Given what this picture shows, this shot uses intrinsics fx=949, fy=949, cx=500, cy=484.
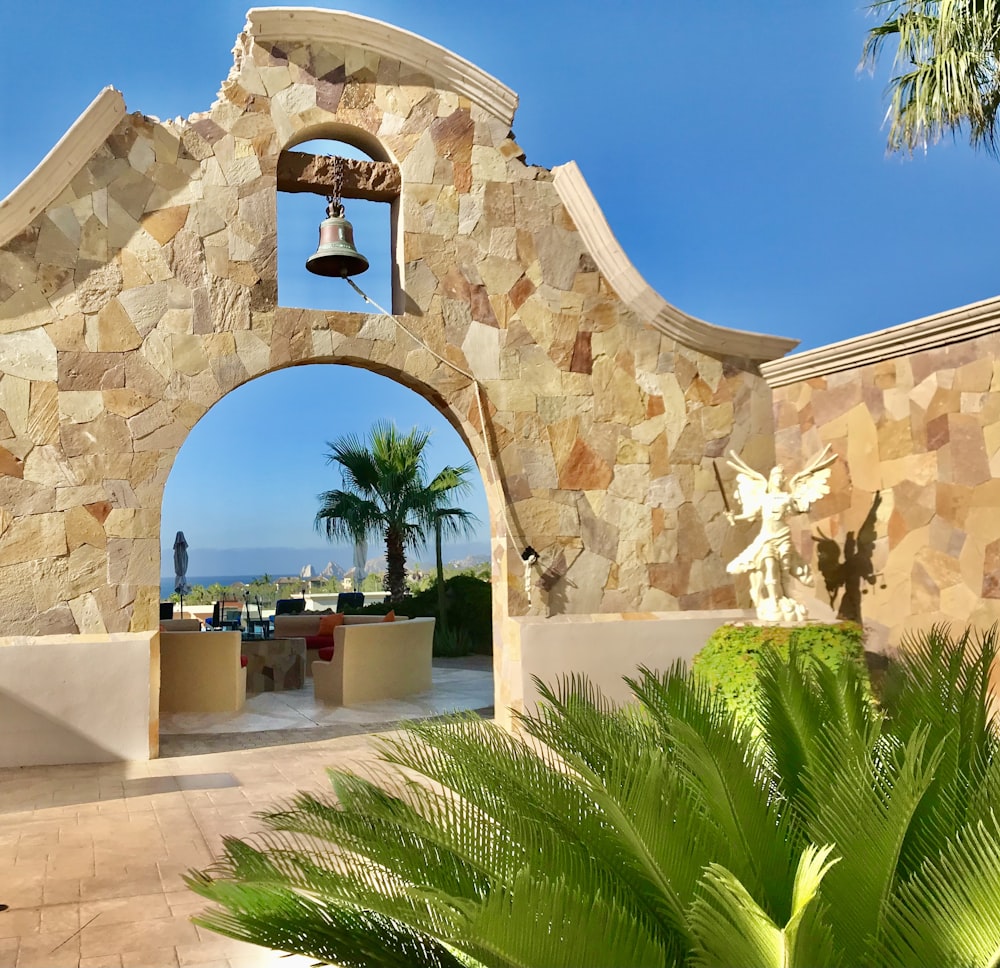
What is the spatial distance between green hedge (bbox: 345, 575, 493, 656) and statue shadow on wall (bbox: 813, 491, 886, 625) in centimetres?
786

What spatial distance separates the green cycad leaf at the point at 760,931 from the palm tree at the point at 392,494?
15.4 m

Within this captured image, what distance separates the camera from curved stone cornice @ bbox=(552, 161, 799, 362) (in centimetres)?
846

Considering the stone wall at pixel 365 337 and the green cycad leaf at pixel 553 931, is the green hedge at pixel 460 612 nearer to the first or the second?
the stone wall at pixel 365 337

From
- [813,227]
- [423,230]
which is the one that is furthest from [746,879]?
[813,227]

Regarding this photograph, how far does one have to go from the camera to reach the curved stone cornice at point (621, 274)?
846cm

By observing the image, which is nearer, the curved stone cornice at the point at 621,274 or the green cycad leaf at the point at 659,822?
the green cycad leaf at the point at 659,822

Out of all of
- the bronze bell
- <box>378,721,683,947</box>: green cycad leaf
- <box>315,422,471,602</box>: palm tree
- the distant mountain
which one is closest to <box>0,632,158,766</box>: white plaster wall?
the distant mountain

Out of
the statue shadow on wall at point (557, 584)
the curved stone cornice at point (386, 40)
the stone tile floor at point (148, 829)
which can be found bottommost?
the stone tile floor at point (148, 829)

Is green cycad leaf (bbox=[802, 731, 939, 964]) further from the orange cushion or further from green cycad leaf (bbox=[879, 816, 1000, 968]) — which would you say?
the orange cushion

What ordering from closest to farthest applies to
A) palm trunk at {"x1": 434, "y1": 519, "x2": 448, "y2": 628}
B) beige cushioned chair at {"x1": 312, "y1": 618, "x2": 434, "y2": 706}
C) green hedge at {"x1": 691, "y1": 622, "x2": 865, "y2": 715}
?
green hedge at {"x1": 691, "y1": 622, "x2": 865, "y2": 715}
beige cushioned chair at {"x1": 312, "y1": 618, "x2": 434, "y2": 706}
palm trunk at {"x1": 434, "y1": 519, "x2": 448, "y2": 628}

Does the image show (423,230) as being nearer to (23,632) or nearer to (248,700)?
(23,632)

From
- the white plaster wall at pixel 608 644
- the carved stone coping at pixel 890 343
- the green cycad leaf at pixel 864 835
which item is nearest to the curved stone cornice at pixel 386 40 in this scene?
the carved stone coping at pixel 890 343

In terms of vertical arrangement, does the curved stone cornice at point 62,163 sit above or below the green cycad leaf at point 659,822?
above

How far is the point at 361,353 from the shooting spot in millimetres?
7734
